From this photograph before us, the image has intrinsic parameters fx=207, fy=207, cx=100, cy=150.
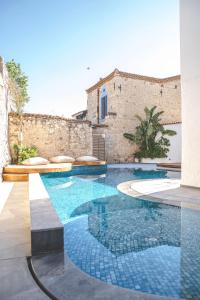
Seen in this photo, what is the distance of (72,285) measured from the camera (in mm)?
1983

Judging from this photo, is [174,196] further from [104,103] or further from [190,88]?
[104,103]

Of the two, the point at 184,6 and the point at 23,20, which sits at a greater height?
the point at 23,20

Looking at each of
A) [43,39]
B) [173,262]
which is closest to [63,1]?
[43,39]

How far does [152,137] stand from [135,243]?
584 inches

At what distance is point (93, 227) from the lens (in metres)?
4.09

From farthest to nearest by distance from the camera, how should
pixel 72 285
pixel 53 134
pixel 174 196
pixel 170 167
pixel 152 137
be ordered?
pixel 152 137 → pixel 53 134 → pixel 170 167 → pixel 174 196 → pixel 72 285

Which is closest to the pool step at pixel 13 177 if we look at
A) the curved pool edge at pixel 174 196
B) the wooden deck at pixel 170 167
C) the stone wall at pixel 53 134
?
the stone wall at pixel 53 134

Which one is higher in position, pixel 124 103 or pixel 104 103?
pixel 104 103

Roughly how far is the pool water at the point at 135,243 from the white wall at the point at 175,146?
12.0 meters

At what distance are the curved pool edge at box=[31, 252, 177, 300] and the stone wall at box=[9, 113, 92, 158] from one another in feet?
38.6

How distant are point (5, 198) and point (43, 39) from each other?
971cm

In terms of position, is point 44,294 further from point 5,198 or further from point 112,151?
point 112,151

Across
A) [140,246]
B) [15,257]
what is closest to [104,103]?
[140,246]

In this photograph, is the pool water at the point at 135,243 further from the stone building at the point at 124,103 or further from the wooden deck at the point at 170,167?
the stone building at the point at 124,103
